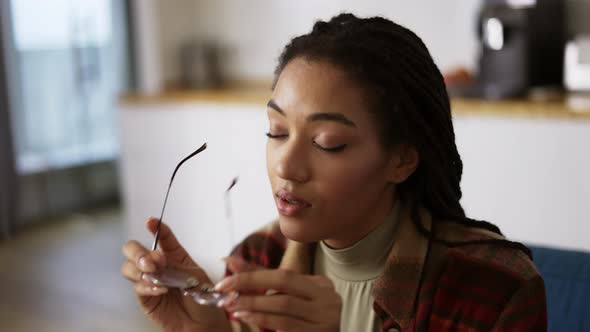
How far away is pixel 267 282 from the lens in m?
0.84

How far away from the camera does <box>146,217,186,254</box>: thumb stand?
1025mm

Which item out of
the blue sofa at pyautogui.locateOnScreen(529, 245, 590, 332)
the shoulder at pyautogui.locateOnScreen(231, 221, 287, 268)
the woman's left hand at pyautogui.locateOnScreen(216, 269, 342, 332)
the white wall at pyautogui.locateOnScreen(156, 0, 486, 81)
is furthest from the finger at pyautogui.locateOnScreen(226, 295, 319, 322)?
the white wall at pyautogui.locateOnScreen(156, 0, 486, 81)

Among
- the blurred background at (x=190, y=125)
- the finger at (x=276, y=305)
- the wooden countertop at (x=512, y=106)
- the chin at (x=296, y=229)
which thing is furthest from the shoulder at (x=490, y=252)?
the wooden countertop at (x=512, y=106)

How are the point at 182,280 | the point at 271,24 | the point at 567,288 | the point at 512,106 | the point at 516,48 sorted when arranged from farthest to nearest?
the point at 271,24, the point at 516,48, the point at 512,106, the point at 567,288, the point at 182,280

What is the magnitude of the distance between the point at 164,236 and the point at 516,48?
2234mm

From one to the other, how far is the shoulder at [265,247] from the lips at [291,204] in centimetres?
28

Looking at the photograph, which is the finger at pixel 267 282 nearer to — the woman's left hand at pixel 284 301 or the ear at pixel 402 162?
the woman's left hand at pixel 284 301

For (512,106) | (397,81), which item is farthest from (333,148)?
(512,106)

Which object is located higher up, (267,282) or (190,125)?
(267,282)

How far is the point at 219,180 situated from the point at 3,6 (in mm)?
1799

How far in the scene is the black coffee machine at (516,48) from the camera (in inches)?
115

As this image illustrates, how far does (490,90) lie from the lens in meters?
2.86

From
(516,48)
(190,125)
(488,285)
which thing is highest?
(516,48)

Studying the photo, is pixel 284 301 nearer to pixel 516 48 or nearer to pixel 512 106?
pixel 512 106
